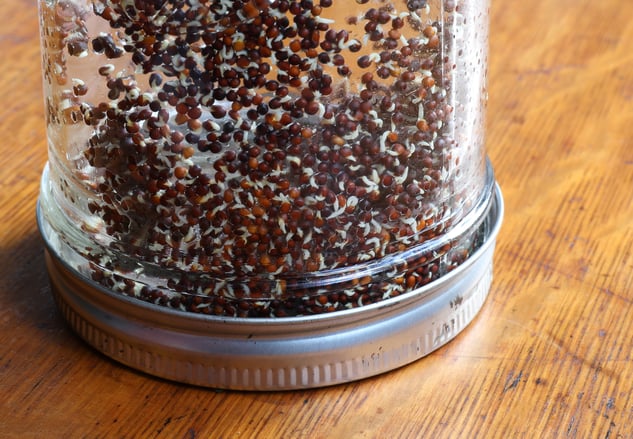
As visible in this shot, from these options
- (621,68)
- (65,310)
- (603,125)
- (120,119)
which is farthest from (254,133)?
(621,68)

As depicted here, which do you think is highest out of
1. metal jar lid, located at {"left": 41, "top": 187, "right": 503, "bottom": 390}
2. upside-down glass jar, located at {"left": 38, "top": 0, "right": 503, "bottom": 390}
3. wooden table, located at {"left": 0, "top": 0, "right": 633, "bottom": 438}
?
upside-down glass jar, located at {"left": 38, "top": 0, "right": 503, "bottom": 390}

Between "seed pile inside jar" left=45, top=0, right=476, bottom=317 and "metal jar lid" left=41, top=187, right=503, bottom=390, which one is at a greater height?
"seed pile inside jar" left=45, top=0, right=476, bottom=317

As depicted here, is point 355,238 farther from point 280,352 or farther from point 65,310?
point 65,310

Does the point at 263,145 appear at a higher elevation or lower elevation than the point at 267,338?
higher

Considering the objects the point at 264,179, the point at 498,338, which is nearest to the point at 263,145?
the point at 264,179

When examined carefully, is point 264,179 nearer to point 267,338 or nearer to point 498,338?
point 267,338
